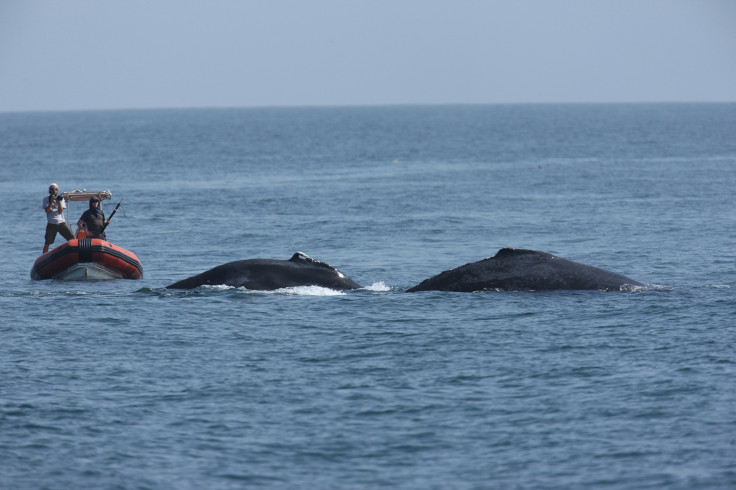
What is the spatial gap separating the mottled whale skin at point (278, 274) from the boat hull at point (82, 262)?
476 centimetres

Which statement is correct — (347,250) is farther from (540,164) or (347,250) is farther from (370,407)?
(540,164)

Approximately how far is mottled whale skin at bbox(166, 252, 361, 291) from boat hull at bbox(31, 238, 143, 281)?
4.76 meters

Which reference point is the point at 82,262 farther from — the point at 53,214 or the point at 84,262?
the point at 53,214

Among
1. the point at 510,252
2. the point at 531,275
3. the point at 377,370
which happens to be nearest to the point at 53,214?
the point at 510,252

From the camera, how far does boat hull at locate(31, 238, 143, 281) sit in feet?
83.6

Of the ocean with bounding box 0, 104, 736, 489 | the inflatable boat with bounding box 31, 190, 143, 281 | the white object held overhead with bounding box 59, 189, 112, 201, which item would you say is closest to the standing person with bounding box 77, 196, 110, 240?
the white object held overhead with bounding box 59, 189, 112, 201

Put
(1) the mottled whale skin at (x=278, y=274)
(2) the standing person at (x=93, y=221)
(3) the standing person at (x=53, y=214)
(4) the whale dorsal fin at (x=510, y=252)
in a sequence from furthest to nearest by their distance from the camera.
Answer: (3) the standing person at (x=53, y=214)
(2) the standing person at (x=93, y=221)
(1) the mottled whale skin at (x=278, y=274)
(4) the whale dorsal fin at (x=510, y=252)

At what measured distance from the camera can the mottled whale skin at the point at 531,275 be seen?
816 inches

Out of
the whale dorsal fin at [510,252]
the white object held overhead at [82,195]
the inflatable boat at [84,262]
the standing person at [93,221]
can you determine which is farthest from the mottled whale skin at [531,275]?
the white object held overhead at [82,195]

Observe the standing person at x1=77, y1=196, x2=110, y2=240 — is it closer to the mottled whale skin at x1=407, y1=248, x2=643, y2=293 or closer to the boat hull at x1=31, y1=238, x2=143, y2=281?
the boat hull at x1=31, y1=238, x2=143, y2=281

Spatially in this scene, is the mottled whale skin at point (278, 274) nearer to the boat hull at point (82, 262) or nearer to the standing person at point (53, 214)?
the boat hull at point (82, 262)

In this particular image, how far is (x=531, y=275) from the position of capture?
20.8 meters

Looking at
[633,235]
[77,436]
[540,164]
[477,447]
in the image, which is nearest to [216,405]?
[77,436]

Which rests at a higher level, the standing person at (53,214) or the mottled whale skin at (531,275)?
the standing person at (53,214)
